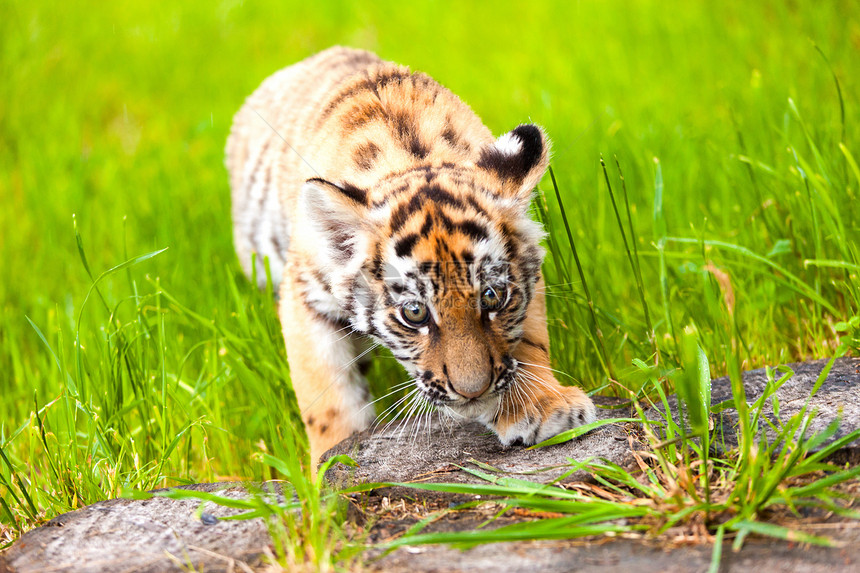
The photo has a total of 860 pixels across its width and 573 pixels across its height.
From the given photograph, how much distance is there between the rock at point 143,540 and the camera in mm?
2391

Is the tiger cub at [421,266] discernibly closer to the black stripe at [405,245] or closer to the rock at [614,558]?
the black stripe at [405,245]

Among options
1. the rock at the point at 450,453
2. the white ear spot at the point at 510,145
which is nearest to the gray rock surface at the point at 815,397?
the rock at the point at 450,453

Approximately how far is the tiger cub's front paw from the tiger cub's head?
94 mm

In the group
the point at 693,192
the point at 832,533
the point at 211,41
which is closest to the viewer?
the point at 832,533

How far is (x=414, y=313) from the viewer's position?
3.09m

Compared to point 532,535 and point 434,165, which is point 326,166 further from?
point 532,535

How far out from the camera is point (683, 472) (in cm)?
253

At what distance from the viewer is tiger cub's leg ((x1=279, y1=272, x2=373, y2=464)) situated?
376 centimetres

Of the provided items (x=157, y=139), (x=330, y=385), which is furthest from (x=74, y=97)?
(x=330, y=385)

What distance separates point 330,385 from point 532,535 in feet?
5.69

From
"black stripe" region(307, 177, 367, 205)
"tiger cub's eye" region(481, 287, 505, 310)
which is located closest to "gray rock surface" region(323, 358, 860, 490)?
"tiger cub's eye" region(481, 287, 505, 310)

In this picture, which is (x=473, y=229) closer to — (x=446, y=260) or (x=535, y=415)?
(x=446, y=260)

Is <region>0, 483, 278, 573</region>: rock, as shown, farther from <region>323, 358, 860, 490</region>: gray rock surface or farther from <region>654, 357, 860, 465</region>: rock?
<region>654, 357, 860, 465</region>: rock

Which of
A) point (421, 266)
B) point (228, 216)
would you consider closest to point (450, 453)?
point (421, 266)
